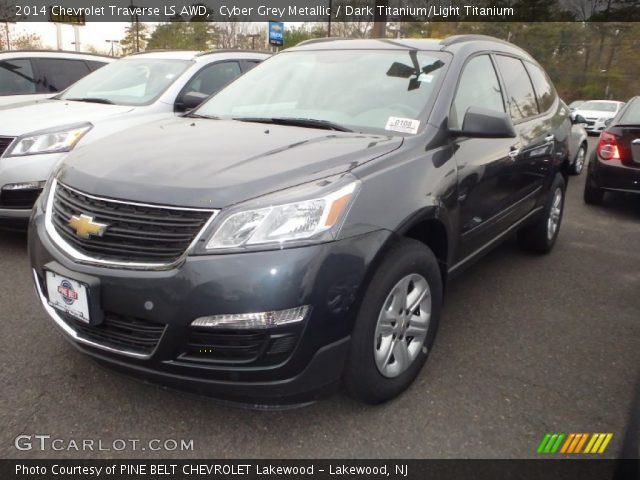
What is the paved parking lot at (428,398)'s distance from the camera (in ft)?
7.04

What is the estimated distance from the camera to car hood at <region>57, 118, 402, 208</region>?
197cm

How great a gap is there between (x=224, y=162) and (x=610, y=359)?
7.52 ft

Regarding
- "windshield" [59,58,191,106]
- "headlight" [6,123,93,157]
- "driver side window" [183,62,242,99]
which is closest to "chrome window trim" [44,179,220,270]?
"headlight" [6,123,93,157]

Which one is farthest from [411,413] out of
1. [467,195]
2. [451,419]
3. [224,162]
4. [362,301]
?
[224,162]

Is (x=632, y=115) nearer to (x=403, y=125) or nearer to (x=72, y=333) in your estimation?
(x=403, y=125)

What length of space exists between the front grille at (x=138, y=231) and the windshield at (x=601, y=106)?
20.4 meters

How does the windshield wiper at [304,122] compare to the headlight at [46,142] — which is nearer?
the windshield wiper at [304,122]

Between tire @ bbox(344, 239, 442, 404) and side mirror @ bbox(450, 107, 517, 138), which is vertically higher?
side mirror @ bbox(450, 107, 517, 138)

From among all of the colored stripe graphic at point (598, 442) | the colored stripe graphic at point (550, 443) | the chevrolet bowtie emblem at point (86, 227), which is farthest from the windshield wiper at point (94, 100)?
the colored stripe graphic at point (598, 442)

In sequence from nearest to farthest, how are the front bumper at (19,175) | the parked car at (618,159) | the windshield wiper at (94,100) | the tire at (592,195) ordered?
the front bumper at (19,175) < the windshield wiper at (94,100) < the parked car at (618,159) < the tire at (592,195)

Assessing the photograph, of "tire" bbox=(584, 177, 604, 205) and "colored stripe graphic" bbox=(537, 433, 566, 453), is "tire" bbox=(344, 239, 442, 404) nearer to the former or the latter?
"colored stripe graphic" bbox=(537, 433, 566, 453)

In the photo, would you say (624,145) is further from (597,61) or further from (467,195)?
(597,61)

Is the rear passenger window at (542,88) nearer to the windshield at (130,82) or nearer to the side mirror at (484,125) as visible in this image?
the side mirror at (484,125)

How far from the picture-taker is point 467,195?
2779 millimetres
